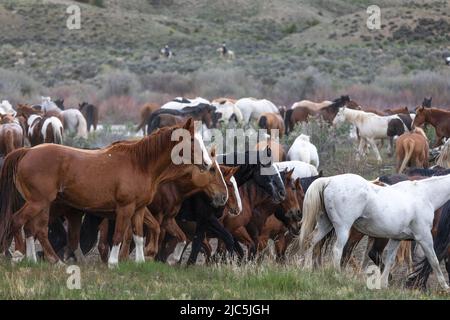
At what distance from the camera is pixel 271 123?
79.5 feet

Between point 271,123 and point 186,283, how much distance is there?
15.6 metres

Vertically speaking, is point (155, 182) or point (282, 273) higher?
point (155, 182)

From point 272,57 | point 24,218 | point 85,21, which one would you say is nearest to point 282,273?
point 24,218

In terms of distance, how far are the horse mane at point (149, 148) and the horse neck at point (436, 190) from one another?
2.94 metres

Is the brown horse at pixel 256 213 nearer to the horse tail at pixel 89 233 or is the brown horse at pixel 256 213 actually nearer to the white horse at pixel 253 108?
the horse tail at pixel 89 233

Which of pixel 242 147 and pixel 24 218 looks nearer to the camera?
pixel 24 218

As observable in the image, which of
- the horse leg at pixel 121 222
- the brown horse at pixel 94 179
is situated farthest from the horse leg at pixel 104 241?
the horse leg at pixel 121 222

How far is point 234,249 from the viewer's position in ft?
37.0

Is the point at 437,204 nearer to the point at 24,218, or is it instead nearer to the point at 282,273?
the point at 282,273

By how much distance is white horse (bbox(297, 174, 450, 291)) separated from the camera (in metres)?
10.4

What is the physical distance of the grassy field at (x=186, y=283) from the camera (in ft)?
26.6

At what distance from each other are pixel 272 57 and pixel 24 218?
42.8 meters

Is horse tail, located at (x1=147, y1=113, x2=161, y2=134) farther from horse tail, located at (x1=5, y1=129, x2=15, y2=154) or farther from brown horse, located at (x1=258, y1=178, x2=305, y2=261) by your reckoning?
brown horse, located at (x1=258, y1=178, x2=305, y2=261)

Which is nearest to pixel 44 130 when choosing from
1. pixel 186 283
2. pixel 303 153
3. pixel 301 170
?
pixel 303 153
